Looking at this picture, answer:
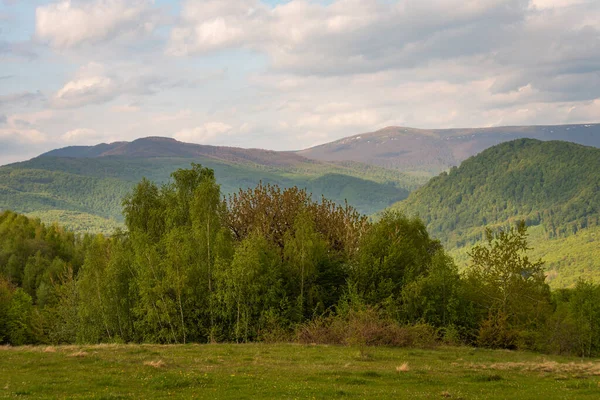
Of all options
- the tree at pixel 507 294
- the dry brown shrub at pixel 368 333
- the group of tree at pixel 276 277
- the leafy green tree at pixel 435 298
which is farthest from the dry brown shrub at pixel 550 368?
the tree at pixel 507 294

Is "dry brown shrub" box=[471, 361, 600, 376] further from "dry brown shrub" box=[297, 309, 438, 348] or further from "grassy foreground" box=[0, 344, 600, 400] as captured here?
"dry brown shrub" box=[297, 309, 438, 348]

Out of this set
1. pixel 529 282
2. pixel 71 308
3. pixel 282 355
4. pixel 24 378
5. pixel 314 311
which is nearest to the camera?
pixel 24 378

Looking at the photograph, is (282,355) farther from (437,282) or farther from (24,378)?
(437,282)

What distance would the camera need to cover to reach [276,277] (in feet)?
176

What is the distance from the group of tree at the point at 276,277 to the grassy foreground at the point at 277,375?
13.2m

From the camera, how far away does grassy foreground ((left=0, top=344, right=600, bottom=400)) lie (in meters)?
23.2

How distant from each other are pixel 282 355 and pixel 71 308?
45160 millimetres

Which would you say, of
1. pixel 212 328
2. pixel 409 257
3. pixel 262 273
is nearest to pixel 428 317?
pixel 409 257

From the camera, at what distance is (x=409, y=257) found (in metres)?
57.3

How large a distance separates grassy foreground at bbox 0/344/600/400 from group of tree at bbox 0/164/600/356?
1324cm

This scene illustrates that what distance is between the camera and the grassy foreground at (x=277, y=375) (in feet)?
76.2

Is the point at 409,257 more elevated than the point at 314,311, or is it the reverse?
the point at 409,257

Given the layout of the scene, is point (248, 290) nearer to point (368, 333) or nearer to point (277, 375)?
point (368, 333)

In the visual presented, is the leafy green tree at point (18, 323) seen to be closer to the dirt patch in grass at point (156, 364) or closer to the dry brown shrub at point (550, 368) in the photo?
the dirt patch in grass at point (156, 364)
